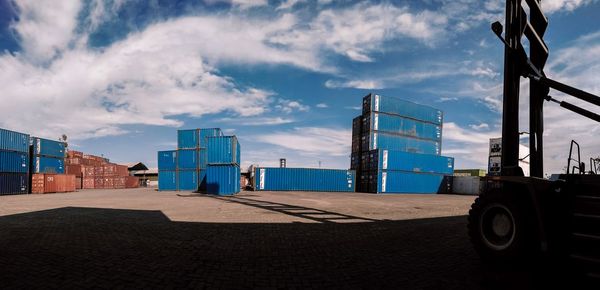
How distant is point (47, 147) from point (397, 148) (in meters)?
39.9

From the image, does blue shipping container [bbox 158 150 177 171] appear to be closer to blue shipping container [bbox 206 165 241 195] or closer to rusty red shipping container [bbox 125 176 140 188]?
blue shipping container [bbox 206 165 241 195]

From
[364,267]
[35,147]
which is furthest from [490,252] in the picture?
[35,147]

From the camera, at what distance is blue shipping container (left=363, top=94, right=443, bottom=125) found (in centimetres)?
3625

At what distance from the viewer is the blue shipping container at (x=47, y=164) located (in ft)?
99.5

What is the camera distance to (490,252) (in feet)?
16.5

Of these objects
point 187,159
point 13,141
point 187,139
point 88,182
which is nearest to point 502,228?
point 187,159

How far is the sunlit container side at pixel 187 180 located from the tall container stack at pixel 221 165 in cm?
944

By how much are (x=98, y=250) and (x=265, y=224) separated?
15.0 feet

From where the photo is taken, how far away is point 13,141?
2711 cm

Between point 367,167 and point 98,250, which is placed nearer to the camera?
point 98,250

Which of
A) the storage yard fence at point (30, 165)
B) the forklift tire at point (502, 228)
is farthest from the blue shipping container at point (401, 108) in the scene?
the storage yard fence at point (30, 165)

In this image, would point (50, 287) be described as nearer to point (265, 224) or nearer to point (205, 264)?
point (205, 264)

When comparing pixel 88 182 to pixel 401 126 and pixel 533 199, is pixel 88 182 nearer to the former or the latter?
pixel 401 126

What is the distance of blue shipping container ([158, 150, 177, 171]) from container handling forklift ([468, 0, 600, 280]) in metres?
32.7
